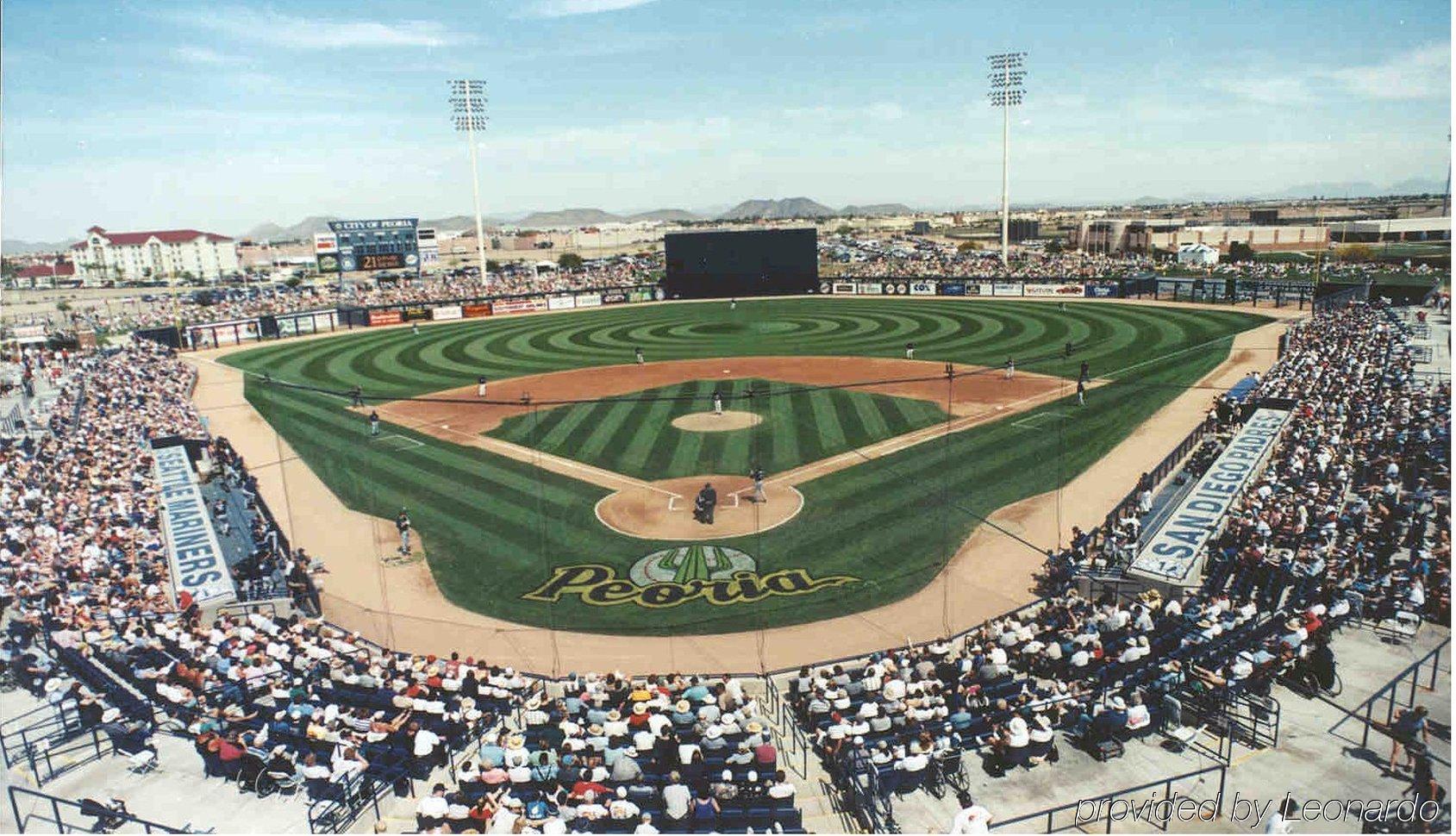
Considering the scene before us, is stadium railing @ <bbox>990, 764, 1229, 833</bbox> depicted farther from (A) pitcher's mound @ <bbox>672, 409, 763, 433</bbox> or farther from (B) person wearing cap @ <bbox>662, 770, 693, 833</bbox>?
(A) pitcher's mound @ <bbox>672, 409, 763, 433</bbox>

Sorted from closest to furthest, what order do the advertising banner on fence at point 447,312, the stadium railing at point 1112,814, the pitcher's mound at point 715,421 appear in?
1. the stadium railing at point 1112,814
2. the pitcher's mound at point 715,421
3. the advertising banner on fence at point 447,312

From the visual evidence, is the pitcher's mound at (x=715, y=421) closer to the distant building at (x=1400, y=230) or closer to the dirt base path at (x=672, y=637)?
the dirt base path at (x=672, y=637)

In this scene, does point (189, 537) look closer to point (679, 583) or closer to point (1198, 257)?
point (679, 583)

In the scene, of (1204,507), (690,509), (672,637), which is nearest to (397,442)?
(690,509)

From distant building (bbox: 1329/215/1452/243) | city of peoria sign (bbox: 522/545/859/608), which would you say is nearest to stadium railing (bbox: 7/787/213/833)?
city of peoria sign (bbox: 522/545/859/608)

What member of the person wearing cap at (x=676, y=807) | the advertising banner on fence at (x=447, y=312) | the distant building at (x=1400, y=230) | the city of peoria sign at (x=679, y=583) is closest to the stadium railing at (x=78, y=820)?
the person wearing cap at (x=676, y=807)

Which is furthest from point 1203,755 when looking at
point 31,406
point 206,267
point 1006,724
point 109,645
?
point 206,267

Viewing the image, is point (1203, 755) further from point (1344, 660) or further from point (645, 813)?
point (645, 813)
